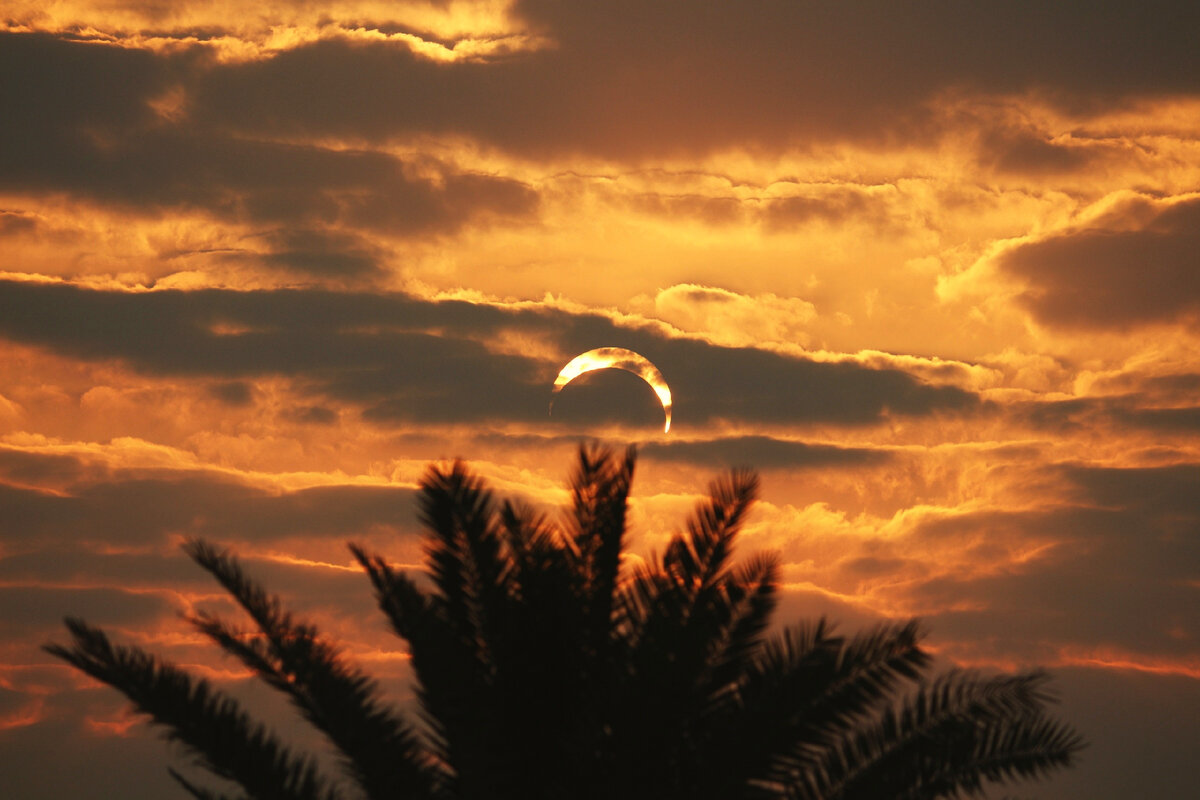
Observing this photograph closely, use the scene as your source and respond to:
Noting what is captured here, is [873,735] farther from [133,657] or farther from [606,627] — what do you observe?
[133,657]

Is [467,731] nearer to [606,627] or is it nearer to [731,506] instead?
[606,627]

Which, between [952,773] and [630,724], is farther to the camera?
[952,773]

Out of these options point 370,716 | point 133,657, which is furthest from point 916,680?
point 133,657

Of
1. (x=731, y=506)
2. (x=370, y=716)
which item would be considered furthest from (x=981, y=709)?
(x=370, y=716)

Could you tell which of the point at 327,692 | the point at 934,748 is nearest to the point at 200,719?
the point at 327,692

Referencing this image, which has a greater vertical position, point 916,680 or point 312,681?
point 916,680

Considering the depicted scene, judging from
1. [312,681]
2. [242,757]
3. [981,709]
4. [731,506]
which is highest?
[731,506]

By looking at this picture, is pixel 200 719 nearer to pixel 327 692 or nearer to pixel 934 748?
pixel 327 692
